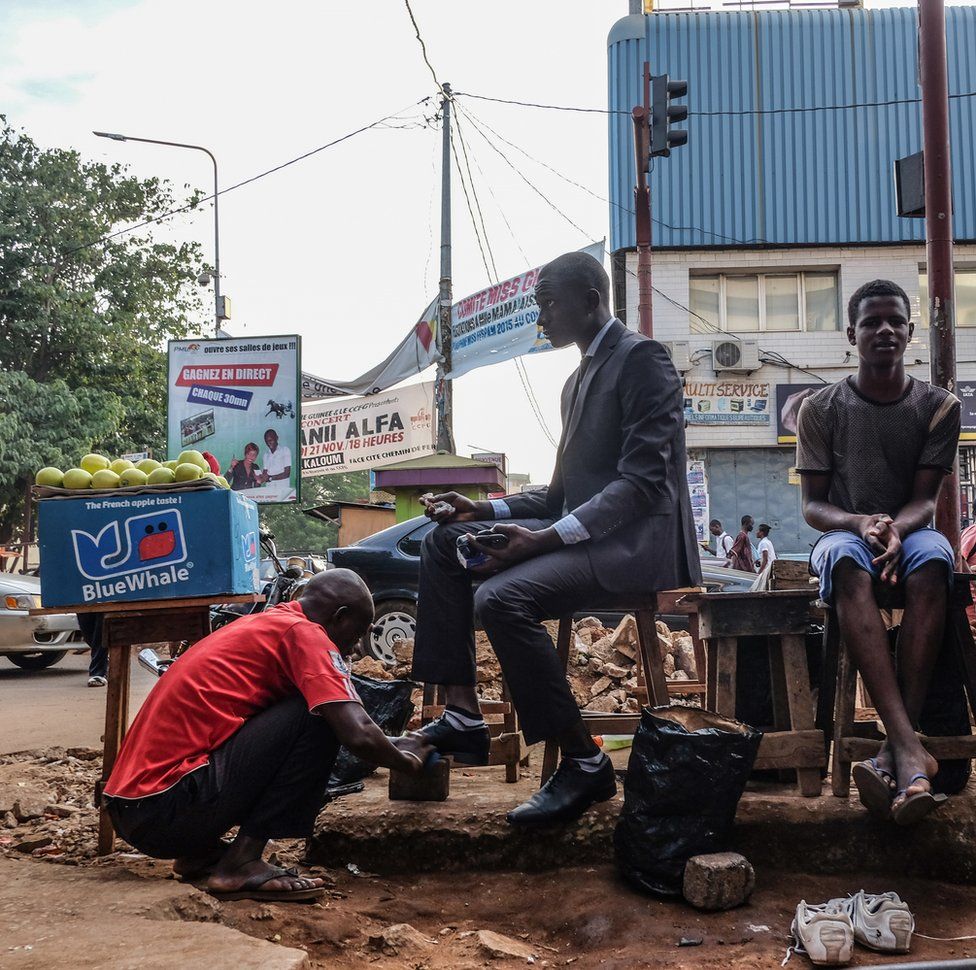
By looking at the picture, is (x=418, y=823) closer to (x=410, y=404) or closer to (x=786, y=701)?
(x=786, y=701)

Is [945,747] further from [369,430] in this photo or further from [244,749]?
[369,430]

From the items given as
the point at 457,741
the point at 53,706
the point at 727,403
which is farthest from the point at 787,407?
the point at 457,741

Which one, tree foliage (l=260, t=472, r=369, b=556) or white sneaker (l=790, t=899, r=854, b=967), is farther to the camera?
tree foliage (l=260, t=472, r=369, b=556)

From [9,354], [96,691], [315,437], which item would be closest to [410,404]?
[315,437]

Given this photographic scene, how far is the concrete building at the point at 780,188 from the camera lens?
1939 centimetres

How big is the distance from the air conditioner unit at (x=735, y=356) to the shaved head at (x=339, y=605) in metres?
16.7

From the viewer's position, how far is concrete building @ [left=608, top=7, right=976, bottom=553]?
1939 centimetres

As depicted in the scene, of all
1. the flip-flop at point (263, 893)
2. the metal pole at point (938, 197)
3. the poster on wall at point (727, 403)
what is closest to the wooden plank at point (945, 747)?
the flip-flop at point (263, 893)

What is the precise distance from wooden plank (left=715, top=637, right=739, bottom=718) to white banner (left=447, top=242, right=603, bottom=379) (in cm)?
Result: 1079

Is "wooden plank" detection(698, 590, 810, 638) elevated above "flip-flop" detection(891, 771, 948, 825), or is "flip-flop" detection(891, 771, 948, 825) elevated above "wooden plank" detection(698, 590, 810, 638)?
"wooden plank" detection(698, 590, 810, 638)

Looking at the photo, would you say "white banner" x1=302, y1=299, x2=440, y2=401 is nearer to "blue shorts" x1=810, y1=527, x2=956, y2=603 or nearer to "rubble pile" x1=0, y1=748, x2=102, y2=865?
"rubble pile" x1=0, y1=748, x2=102, y2=865

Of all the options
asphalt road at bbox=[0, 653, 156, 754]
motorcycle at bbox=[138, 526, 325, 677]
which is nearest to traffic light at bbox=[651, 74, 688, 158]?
motorcycle at bbox=[138, 526, 325, 677]

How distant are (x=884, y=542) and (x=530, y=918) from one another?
158 cm

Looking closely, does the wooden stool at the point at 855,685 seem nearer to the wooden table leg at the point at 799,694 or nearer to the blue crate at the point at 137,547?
the wooden table leg at the point at 799,694
